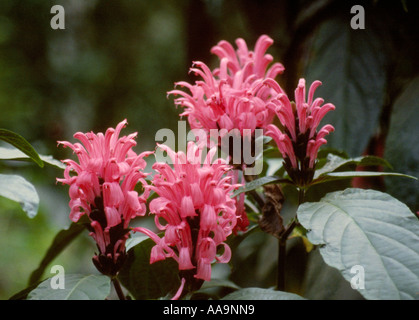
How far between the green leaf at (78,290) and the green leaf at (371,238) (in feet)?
0.88

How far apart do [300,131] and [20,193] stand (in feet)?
1.32

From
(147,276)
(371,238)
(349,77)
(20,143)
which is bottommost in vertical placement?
(147,276)

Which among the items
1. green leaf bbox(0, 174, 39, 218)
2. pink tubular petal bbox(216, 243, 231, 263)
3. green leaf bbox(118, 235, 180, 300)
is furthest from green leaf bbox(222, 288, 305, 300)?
green leaf bbox(0, 174, 39, 218)

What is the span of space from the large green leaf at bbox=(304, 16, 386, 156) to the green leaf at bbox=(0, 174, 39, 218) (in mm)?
591

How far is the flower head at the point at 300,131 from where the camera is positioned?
0.66 m

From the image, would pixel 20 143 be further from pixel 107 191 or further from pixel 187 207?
pixel 187 207

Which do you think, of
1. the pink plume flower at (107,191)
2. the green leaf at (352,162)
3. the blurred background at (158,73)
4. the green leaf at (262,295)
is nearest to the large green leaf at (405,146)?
the blurred background at (158,73)

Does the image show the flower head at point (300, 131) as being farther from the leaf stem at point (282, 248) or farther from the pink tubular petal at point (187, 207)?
the pink tubular petal at point (187, 207)

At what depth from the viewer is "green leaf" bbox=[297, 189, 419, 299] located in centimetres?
48

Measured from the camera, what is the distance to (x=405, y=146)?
2.76 feet

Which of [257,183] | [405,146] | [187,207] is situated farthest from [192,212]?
[405,146]

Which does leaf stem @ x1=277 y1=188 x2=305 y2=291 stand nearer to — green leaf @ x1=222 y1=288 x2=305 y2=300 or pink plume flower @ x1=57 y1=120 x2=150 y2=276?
green leaf @ x1=222 y1=288 x2=305 y2=300

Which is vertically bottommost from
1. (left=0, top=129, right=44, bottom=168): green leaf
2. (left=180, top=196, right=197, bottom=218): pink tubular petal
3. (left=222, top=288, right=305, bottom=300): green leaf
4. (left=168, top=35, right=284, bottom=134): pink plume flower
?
(left=222, top=288, right=305, bottom=300): green leaf
